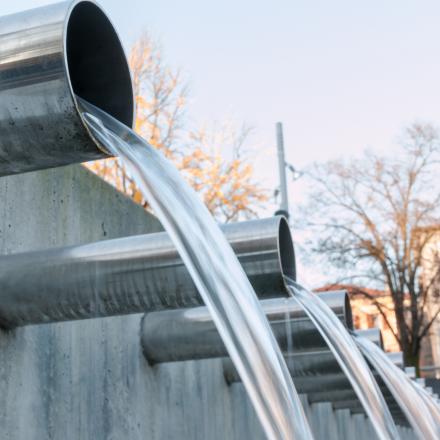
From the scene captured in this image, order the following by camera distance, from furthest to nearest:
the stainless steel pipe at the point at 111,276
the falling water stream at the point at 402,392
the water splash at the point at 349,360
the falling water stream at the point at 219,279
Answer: the falling water stream at the point at 402,392
the water splash at the point at 349,360
the stainless steel pipe at the point at 111,276
the falling water stream at the point at 219,279

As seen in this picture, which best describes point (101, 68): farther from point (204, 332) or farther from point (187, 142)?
point (187, 142)

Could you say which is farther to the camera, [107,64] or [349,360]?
[349,360]

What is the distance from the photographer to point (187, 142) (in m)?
20.7

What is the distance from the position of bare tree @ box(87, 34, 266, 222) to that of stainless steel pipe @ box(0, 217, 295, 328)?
15.2 metres

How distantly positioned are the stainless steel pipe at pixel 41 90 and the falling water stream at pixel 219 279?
6 centimetres

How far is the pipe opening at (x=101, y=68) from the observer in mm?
1848

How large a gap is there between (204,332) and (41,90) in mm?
2259

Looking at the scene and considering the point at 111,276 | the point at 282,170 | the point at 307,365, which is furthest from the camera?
the point at 282,170

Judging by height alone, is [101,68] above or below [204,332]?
above

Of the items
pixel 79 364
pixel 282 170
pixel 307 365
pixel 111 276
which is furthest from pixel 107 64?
pixel 282 170

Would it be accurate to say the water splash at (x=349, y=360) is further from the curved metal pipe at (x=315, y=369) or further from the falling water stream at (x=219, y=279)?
the falling water stream at (x=219, y=279)

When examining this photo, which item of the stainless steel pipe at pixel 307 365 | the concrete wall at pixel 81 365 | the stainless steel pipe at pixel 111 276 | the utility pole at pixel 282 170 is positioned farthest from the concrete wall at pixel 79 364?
the utility pole at pixel 282 170

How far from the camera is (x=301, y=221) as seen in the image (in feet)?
79.0

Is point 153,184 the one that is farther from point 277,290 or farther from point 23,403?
point 23,403
